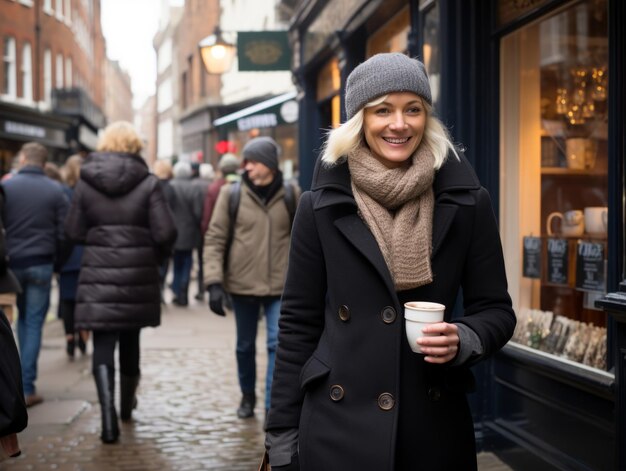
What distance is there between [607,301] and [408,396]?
0.87m

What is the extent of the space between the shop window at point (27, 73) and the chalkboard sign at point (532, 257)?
89.8ft

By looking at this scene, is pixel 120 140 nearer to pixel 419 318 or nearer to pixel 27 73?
pixel 419 318

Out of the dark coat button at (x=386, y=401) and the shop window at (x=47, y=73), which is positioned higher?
the shop window at (x=47, y=73)

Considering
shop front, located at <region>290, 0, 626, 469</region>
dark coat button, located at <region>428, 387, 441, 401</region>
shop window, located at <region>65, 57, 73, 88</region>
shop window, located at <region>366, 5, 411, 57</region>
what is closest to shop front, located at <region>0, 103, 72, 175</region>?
shop window, located at <region>65, 57, 73, 88</region>

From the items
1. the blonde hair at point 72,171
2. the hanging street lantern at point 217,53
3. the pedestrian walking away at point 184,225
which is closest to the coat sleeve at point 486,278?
the blonde hair at point 72,171

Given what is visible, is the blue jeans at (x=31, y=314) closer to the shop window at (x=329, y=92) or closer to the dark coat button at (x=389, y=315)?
the shop window at (x=329, y=92)

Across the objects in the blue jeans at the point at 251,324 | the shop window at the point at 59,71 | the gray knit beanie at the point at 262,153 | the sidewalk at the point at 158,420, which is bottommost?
the sidewalk at the point at 158,420

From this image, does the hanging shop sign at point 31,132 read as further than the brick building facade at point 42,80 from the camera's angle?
No

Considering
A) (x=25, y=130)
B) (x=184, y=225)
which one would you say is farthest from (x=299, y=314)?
(x=25, y=130)

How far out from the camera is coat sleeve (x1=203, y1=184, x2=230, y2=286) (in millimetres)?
6277

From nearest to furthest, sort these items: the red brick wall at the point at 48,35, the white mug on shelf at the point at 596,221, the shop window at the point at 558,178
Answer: the white mug on shelf at the point at 596,221 → the shop window at the point at 558,178 → the red brick wall at the point at 48,35

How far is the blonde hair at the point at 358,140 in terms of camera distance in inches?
104

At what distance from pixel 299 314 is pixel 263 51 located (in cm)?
1043

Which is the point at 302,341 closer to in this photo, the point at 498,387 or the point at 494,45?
the point at 498,387
